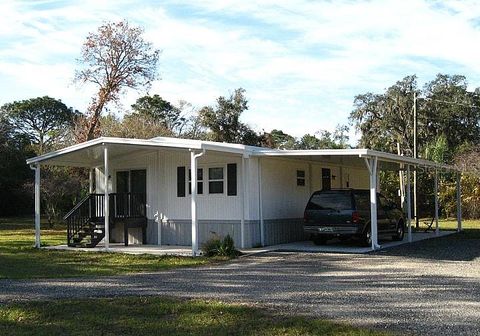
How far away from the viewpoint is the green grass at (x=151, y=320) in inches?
272

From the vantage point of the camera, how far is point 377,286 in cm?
1014

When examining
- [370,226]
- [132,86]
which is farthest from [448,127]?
[370,226]

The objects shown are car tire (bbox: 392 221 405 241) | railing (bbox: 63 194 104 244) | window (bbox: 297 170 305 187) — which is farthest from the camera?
window (bbox: 297 170 305 187)

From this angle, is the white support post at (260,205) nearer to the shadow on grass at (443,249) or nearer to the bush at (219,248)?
the bush at (219,248)

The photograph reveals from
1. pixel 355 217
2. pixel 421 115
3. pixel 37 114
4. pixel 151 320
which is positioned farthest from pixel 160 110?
pixel 151 320

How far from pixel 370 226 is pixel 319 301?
9.06m

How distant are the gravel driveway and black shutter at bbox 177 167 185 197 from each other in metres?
4.41

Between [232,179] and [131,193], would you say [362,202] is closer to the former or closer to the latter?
[232,179]

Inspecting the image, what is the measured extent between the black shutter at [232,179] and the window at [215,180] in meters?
0.27

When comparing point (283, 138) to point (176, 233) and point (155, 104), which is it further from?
point (176, 233)

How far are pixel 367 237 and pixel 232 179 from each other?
4204 millimetres

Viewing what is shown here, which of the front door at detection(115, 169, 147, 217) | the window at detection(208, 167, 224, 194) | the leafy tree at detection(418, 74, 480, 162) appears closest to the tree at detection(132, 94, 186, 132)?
the leafy tree at detection(418, 74, 480, 162)

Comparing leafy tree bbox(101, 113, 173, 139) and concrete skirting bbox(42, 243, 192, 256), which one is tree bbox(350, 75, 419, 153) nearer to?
leafy tree bbox(101, 113, 173, 139)

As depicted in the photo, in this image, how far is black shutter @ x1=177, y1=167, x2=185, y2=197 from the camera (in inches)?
728
